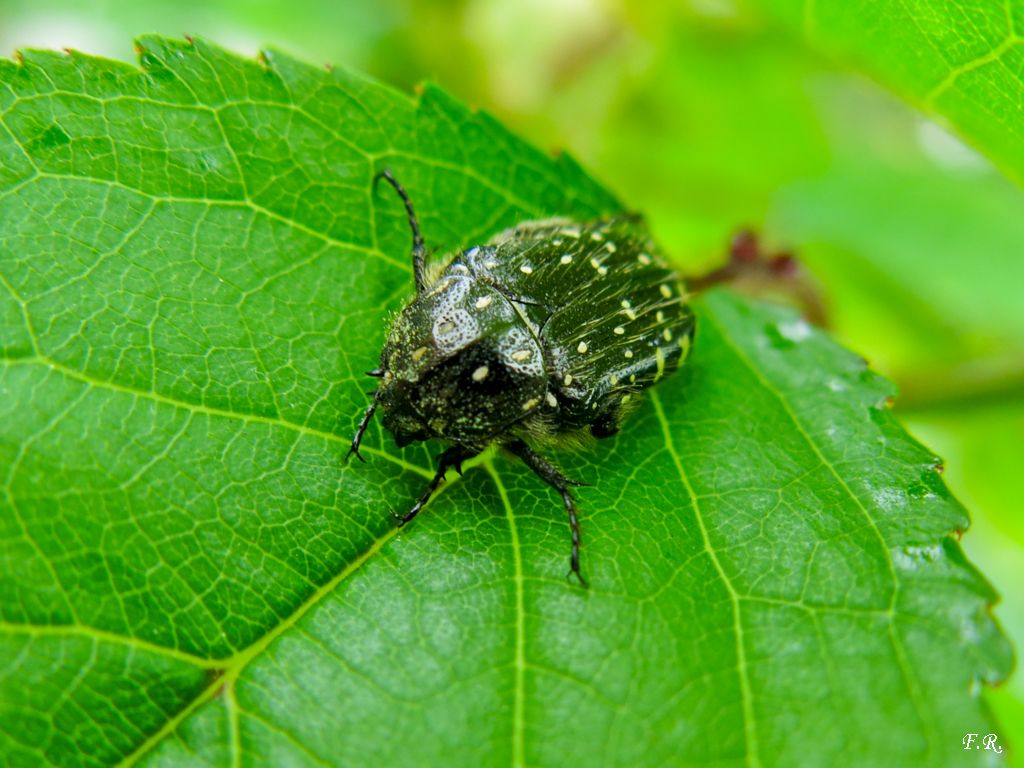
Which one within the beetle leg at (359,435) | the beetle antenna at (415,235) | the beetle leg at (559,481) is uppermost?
the beetle antenna at (415,235)

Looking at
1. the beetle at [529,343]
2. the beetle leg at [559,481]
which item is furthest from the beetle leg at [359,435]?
the beetle leg at [559,481]

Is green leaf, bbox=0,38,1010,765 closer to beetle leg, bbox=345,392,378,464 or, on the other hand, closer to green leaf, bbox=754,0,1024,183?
beetle leg, bbox=345,392,378,464

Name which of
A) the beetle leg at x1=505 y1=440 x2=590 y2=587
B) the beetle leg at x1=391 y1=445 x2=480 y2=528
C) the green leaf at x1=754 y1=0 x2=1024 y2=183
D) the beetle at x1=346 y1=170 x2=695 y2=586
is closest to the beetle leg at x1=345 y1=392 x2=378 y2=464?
the beetle at x1=346 y1=170 x2=695 y2=586

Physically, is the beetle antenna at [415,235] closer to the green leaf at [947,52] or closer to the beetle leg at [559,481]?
the beetle leg at [559,481]

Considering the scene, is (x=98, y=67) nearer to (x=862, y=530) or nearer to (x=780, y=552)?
(x=780, y=552)

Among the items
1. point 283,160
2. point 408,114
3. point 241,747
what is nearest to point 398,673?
point 241,747

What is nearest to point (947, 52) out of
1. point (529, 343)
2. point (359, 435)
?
point (529, 343)
